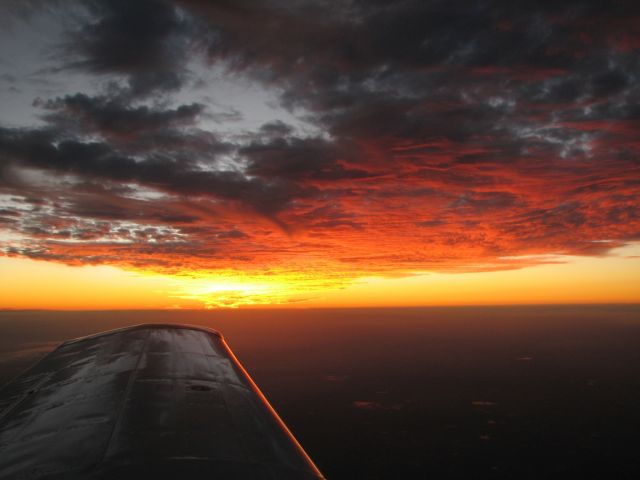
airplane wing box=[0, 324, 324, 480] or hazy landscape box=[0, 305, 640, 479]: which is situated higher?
airplane wing box=[0, 324, 324, 480]

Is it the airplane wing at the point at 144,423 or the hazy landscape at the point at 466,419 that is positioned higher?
the airplane wing at the point at 144,423

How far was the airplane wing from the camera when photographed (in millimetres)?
4012

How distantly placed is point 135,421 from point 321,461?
91.0 metres

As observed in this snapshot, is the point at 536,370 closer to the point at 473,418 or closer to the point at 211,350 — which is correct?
the point at 473,418

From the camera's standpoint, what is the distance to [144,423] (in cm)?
507

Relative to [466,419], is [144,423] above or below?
above

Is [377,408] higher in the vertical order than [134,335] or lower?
lower

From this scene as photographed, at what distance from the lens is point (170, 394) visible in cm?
646

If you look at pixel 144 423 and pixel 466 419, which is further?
pixel 466 419

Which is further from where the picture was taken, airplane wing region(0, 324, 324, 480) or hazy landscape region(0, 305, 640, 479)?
hazy landscape region(0, 305, 640, 479)

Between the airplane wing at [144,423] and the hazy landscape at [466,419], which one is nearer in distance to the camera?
the airplane wing at [144,423]

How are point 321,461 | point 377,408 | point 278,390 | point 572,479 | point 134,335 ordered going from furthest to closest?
point 278,390
point 377,408
point 321,461
point 572,479
point 134,335

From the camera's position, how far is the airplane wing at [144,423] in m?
4.01

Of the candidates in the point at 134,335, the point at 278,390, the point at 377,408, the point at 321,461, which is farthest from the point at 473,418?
the point at 134,335
